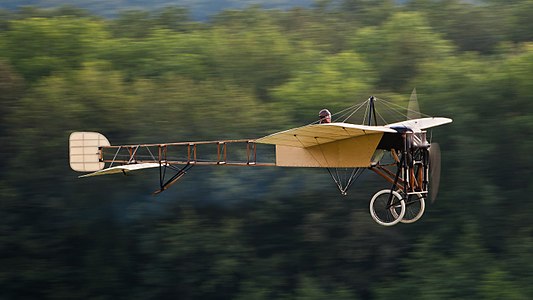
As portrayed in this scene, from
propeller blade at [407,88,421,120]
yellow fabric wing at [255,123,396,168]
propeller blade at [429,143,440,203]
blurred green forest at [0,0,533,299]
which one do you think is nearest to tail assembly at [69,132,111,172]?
yellow fabric wing at [255,123,396,168]

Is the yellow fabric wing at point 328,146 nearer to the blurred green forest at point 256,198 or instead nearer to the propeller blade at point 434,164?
the propeller blade at point 434,164

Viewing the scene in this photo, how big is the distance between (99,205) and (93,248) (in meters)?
1.56

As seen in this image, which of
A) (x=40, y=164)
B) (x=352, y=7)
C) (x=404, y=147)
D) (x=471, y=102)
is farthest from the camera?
(x=352, y=7)

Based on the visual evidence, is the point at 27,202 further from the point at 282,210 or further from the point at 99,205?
the point at 282,210

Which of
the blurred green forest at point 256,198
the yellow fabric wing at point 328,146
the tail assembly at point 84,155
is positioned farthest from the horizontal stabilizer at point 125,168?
the blurred green forest at point 256,198

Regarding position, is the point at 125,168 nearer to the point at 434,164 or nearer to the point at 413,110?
the point at 413,110

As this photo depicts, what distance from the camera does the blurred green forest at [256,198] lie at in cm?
2994

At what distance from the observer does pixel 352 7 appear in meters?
48.1

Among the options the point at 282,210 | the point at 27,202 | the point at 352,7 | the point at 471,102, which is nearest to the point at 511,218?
the point at 471,102

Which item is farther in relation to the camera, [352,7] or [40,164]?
[352,7]

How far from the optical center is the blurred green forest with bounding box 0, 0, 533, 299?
29938 millimetres

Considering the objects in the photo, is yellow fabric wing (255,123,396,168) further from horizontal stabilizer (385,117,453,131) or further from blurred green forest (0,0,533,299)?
blurred green forest (0,0,533,299)

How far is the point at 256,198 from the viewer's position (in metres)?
30.5

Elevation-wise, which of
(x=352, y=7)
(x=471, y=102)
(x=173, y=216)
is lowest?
(x=173, y=216)
